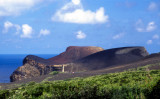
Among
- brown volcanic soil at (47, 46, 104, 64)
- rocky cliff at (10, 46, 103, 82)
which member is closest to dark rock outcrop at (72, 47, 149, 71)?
rocky cliff at (10, 46, 103, 82)

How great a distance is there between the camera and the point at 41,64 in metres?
46.8

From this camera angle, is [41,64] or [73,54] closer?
[41,64]

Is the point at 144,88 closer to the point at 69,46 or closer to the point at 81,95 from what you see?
the point at 81,95

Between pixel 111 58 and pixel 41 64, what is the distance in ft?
58.6

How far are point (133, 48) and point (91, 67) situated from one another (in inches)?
621

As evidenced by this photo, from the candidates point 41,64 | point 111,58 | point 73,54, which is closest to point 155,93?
point 41,64

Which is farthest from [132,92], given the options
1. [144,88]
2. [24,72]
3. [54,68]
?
[54,68]

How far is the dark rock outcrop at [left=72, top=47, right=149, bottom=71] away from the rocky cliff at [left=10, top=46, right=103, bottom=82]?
6322 millimetres

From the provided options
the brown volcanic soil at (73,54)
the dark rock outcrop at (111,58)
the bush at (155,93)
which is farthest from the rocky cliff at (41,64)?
the bush at (155,93)

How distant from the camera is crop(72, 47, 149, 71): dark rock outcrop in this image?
164 feet

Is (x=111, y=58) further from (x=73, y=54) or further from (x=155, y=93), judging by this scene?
(x=155, y=93)

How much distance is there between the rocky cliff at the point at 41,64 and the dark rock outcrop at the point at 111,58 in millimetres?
6322

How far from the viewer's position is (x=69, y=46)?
7156cm

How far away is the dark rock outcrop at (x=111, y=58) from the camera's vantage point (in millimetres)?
49919
